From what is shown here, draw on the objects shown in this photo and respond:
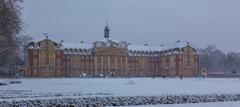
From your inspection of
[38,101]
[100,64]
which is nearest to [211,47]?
[100,64]

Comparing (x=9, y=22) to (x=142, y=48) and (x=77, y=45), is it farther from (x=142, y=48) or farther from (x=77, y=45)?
(x=142, y=48)

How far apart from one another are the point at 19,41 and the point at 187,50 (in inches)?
3416

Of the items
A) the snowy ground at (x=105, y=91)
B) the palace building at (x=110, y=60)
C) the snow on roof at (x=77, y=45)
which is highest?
the snow on roof at (x=77, y=45)

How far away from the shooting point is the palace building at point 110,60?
12556 centimetres

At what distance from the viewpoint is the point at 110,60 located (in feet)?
439

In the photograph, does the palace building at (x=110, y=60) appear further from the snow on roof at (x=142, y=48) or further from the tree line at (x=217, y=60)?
the tree line at (x=217, y=60)

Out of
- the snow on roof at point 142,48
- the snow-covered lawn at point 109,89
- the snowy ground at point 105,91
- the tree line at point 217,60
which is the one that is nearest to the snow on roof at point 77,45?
the snow on roof at point 142,48

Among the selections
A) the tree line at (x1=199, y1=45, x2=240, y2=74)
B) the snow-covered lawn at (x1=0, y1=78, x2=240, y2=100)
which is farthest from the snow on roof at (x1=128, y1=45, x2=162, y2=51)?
the snow-covered lawn at (x1=0, y1=78, x2=240, y2=100)

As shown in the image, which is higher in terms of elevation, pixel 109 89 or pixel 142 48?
pixel 142 48

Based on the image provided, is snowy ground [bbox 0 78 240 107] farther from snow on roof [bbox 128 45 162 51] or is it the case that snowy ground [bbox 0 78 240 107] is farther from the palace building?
snow on roof [bbox 128 45 162 51]

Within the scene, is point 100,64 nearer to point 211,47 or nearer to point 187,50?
point 187,50

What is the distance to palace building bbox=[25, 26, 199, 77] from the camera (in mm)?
125562

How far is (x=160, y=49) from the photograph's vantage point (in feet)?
476

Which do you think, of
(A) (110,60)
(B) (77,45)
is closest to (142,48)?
(A) (110,60)
